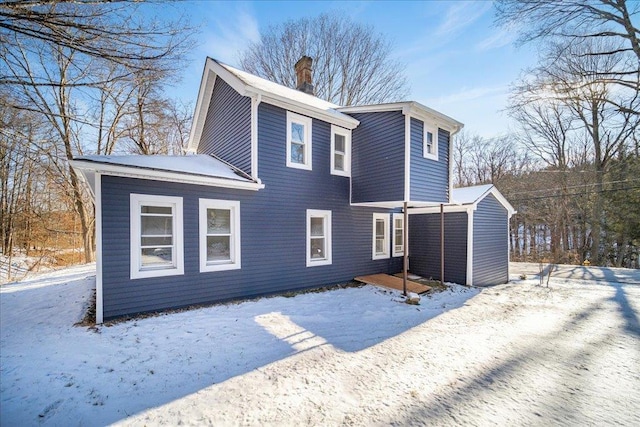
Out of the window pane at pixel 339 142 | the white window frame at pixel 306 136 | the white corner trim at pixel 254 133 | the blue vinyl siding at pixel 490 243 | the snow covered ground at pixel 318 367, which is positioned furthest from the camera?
the blue vinyl siding at pixel 490 243

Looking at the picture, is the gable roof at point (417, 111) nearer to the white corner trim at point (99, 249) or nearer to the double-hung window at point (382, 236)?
the double-hung window at point (382, 236)

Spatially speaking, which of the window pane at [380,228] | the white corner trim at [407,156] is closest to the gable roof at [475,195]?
the window pane at [380,228]

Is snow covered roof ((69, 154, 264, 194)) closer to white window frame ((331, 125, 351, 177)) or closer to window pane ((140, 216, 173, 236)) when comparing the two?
window pane ((140, 216, 173, 236))

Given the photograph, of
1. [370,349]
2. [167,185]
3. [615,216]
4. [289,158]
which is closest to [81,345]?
[167,185]

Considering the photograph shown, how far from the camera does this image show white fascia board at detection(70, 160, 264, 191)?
513 centimetres

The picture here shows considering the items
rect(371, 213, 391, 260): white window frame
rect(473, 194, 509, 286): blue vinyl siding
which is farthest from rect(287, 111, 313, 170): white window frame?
rect(473, 194, 509, 286): blue vinyl siding

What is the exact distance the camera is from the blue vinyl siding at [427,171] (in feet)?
26.6

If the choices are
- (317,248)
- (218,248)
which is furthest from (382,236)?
(218,248)

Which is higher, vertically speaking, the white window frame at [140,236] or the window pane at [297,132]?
the window pane at [297,132]

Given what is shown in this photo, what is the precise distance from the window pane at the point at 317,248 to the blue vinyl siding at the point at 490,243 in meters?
5.77

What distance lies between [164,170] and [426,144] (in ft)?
24.2

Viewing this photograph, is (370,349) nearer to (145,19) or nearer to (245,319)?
(245,319)

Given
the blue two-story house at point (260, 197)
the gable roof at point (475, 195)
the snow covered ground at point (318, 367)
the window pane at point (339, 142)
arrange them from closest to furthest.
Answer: the snow covered ground at point (318, 367) → the blue two-story house at point (260, 197) → the window pane at point (339, 142) → the gable roof at point (475, 195)

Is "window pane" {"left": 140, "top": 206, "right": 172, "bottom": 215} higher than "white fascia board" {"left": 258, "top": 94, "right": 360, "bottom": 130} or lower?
lower
